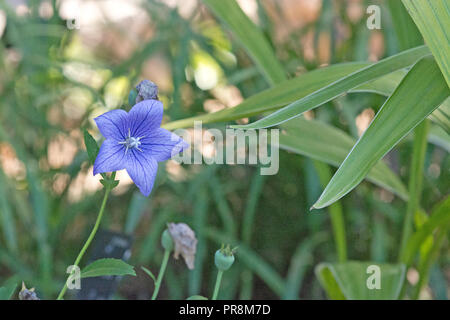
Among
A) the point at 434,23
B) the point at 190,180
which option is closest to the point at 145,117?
the point at 434,23

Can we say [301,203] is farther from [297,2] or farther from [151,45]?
[297,2]

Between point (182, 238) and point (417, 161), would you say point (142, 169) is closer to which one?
point (182, 238)

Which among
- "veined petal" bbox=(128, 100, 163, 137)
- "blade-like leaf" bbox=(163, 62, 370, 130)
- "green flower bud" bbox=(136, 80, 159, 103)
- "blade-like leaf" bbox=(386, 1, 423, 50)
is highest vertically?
"blade-like leaf" bbox=(386, 1, 423, 50)

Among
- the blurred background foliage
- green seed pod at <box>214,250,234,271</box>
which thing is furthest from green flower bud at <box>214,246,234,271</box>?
the blurred background foliage

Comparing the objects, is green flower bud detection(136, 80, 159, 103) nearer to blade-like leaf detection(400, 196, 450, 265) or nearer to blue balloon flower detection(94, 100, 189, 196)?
blue balloon flower detection(94, 100, 189, 196)

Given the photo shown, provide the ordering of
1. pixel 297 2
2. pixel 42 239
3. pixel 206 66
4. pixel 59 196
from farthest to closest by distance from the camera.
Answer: pixel 297 2 → pixel 206 66 → pixel 59 196 → pixel 42 239

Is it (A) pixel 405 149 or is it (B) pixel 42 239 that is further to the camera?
(A) pixel 405 149
